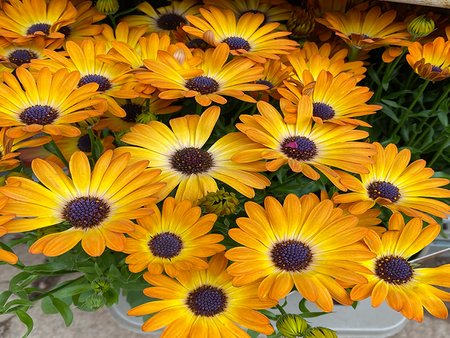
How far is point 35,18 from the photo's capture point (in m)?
0.79

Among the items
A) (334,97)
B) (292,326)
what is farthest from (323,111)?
(292,326)

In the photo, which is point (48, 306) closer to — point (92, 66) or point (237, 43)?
point (92, 66)

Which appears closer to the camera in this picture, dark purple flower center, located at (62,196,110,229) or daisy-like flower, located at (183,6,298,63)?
dark purple flower center, located at (62,196,110,229)

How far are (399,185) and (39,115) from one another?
0.41m

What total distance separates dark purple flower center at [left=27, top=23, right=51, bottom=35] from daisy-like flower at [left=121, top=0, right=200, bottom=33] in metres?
0.13

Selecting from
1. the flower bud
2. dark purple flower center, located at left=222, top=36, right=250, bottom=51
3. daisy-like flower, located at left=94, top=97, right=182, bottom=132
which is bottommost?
daisy-like flower, located at left=94, top=97, right=182, bottom=132

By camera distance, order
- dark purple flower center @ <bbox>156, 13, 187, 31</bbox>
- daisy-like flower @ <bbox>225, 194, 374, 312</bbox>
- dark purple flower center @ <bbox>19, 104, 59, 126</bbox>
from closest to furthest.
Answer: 1. daisy-like flower @ <bbox>225, 194, 374, 312</bbox>
2. dark purple flower center @ <bbox>19, 104, 59, 126</bbox>
3. dark purple flower center @ <bbox>156, 13, 187, 31</bbox>

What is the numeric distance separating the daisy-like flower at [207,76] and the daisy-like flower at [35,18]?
6.9 inches

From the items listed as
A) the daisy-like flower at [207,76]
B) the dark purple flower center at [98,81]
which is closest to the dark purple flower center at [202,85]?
the daisy-like flower at [207,76]

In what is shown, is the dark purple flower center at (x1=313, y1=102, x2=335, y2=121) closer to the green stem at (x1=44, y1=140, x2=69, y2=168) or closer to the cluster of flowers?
the cluster of flowers

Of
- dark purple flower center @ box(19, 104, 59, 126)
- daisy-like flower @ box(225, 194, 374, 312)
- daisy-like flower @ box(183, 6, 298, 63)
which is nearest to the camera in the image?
daisy-like flower @ box(225, 194, 374, 312)

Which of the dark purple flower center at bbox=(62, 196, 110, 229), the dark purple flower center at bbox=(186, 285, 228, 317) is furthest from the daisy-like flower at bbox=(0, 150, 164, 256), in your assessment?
the dark purple flower center at bbox=(186, 285, 228, 317)

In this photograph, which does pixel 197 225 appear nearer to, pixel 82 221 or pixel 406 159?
pixel 82 221

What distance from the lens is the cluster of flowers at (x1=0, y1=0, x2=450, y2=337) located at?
52 centimetres
